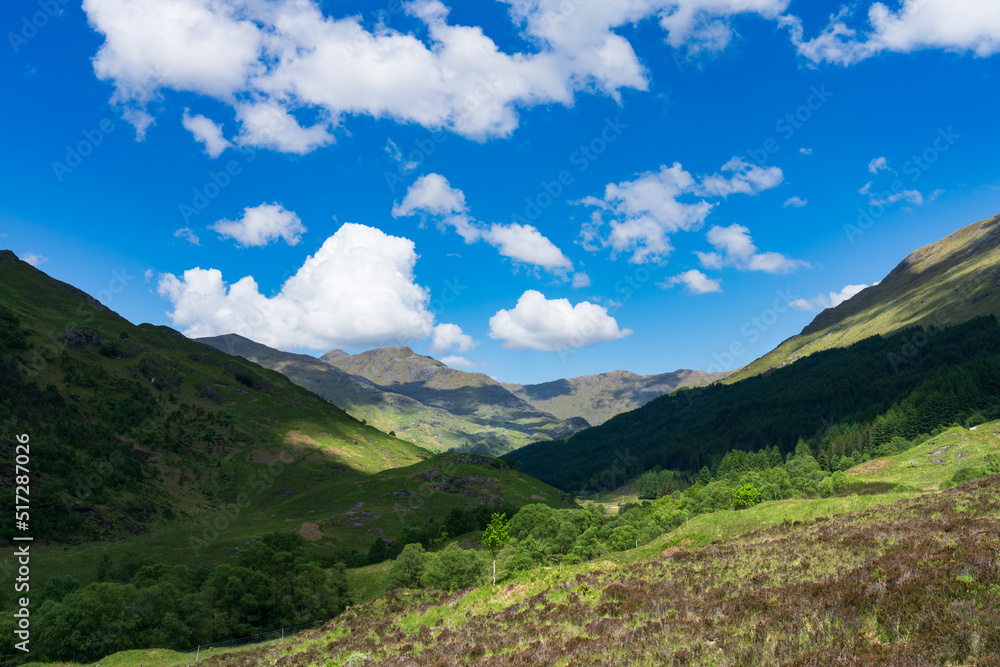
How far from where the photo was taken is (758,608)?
17078mm

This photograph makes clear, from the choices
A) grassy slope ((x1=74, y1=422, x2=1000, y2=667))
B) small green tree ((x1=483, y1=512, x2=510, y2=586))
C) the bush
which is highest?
grassy slope ((x1=74, y1=422, x2=1000, y2=667))

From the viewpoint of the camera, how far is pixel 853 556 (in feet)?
80.9

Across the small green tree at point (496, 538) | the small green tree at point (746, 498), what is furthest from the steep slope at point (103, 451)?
the small green tree at point (746, 498)

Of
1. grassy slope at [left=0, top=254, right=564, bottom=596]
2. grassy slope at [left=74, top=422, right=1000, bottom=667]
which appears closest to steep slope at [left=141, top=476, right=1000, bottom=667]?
grassy slope at [left=74, top=422, right=1000, bottom=667]

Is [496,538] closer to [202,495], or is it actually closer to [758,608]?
[758,608]

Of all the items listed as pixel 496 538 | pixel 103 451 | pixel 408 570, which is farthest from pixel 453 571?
pixel 103 451

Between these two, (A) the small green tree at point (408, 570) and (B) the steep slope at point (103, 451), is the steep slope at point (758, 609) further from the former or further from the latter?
(B) the steep slope at point (103, 451)

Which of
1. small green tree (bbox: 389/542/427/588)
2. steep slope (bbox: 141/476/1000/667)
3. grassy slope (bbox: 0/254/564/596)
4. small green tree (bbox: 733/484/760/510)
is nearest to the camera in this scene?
steep slope (bbox: 141/476/1000/667)

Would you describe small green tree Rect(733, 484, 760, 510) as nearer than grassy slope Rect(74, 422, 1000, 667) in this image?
No

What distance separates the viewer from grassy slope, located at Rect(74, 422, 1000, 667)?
12.4 metres

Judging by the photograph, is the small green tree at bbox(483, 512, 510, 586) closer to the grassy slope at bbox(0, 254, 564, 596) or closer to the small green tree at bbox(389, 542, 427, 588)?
the small green tree at bbox(389, 542, 427, 588)

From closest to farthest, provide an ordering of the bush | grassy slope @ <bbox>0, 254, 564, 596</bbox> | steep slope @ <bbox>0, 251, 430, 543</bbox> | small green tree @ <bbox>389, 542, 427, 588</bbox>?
the bush
small green tree @ <bbox>389, 542, 427, 588</bbox>
grassy slope @ <bbox>0, 254, 564, 596</bbox>
steep slope @ <bbox>0, 251, 430, 543</bbox>

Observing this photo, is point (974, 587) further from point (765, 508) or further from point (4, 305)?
point (4, 305)

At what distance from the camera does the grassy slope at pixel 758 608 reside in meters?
12.4
